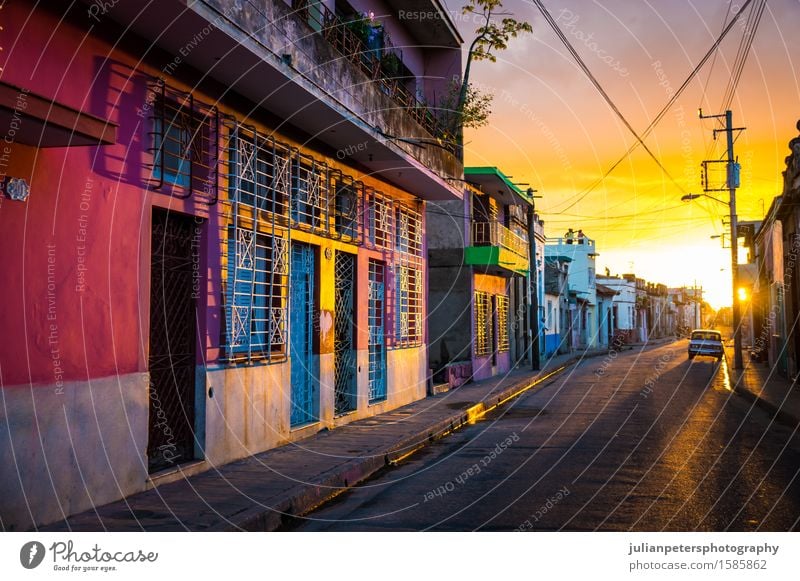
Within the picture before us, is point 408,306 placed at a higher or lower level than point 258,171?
lower

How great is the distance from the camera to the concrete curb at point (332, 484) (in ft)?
21.1

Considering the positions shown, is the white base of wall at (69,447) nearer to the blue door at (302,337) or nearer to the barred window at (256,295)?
the barred window at (256,295)

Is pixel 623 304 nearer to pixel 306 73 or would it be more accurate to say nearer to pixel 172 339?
pixel 306 73

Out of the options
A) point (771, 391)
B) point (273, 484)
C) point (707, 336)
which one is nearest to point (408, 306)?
point (273, 484)

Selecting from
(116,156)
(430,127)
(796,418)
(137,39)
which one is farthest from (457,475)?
(430,127)

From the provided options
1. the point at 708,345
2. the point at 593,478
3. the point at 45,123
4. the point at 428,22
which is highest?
the point at 428,22

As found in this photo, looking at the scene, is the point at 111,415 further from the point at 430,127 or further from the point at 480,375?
the point at 480,375

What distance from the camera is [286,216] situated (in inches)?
421

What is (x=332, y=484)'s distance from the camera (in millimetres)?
8148

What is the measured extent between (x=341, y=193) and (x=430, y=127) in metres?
4.52

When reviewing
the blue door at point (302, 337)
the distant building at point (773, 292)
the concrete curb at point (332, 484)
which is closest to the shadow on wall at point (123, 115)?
the concrete curb at point (332, 484)

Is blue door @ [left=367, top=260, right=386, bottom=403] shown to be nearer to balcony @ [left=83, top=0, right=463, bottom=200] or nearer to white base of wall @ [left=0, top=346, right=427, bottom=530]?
balcony @ [left=83, top=0, right=463, bottom=200]

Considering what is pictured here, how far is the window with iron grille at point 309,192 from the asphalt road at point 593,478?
4003 mm

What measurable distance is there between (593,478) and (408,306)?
8857 mm
